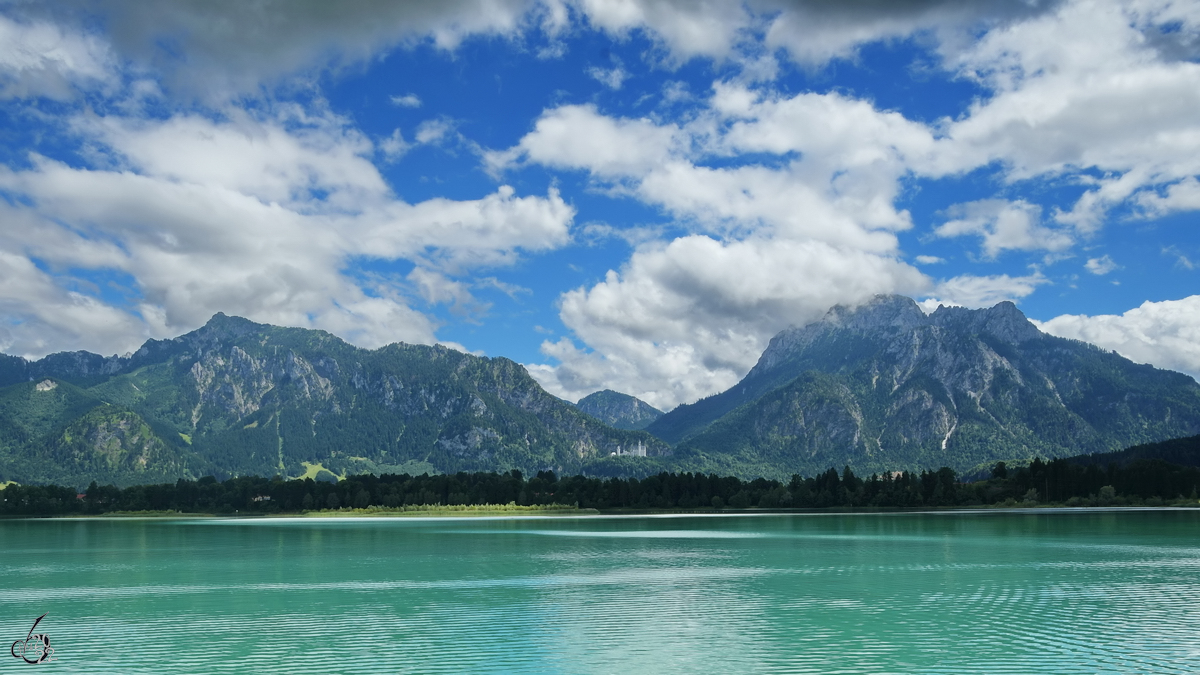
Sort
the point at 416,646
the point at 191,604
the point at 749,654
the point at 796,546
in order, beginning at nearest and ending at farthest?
1. the point at 749,654
2. the point at 416,646
3. the point at 191,604
4. the point at 796,546

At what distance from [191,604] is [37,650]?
18.7m

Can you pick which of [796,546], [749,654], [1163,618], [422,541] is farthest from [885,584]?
[422,541]

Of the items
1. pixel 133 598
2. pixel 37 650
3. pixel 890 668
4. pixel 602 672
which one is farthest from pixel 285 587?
pixel 890 668

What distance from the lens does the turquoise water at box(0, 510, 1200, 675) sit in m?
45.6

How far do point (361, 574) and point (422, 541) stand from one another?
193ft

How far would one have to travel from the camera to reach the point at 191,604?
68.6m

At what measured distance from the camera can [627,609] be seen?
63219mm

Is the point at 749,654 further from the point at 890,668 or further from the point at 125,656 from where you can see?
the point at 125,656

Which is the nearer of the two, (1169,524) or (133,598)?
(133,598)

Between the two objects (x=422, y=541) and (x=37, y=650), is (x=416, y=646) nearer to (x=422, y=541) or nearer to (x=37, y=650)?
(x=37, y=650)

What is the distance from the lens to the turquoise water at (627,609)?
45562mm

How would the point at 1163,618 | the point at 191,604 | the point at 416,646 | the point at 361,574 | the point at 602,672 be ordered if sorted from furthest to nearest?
the point at 361,574 → the point at 191,604 → the point at 1163,618 → the point at 416,646 → the point at 602,672

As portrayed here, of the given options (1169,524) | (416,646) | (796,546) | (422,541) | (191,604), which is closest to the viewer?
(416,646)

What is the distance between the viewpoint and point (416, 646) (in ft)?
164
